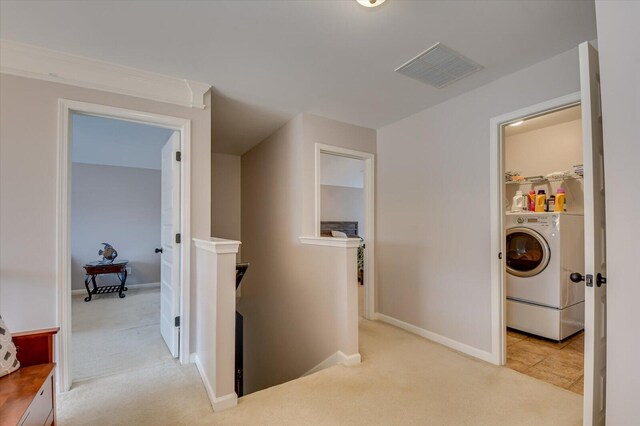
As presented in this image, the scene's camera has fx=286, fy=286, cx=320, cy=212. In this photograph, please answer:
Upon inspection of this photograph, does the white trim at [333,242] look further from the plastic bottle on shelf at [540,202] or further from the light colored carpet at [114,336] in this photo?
the plastic bottle on shelf at [540,202]

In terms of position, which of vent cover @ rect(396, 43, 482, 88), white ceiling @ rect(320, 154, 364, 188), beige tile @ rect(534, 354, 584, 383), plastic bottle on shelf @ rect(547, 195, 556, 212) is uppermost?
vent cover @ rect(396, 43, 482, 88)

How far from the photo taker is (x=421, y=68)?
2.20m

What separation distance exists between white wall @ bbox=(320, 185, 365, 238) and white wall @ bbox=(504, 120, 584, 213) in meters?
3.83

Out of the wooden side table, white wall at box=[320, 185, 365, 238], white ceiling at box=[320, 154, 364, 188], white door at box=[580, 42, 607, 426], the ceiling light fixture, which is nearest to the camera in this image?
white door at box=[580, 42, 607, 426]

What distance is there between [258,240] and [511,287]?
327 centimetres

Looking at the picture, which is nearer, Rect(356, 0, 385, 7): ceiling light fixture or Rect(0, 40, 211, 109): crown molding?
Rect(356, 0, 385, 7): ceiling light fixture

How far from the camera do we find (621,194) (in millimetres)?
1170

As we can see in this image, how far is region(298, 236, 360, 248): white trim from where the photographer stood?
2.32 metres

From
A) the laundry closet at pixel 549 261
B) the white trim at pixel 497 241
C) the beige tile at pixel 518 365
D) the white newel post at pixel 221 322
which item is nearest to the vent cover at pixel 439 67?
the white trim at pixel 497 241

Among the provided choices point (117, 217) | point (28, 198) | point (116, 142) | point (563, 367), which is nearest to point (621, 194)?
→ point (563, 367)

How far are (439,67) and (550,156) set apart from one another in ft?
8.34

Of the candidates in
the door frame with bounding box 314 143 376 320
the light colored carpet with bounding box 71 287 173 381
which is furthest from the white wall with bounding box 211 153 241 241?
the door frame with bounding box 314 143 376 320

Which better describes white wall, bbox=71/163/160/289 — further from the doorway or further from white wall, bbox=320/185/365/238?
the doorway

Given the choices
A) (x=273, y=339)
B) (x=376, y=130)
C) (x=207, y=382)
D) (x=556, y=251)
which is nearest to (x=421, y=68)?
(x=376, y=130)
